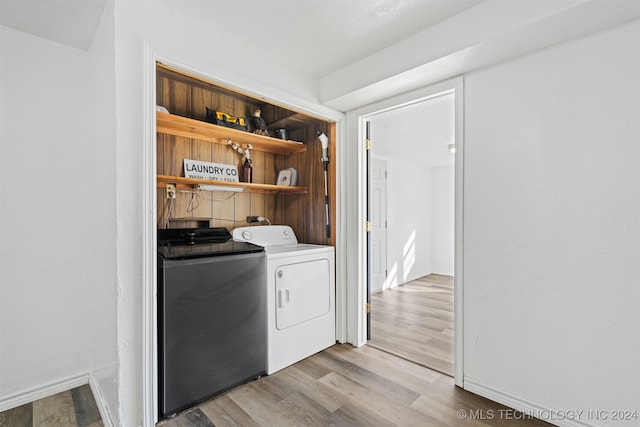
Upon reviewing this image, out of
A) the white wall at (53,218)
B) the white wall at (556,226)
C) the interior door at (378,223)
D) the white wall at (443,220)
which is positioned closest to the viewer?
the white wall at (556,226)

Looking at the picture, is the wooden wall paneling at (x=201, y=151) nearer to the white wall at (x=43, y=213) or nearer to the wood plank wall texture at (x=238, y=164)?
the wood plank wall texture at (x=238, y=164)

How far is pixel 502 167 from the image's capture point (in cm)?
185

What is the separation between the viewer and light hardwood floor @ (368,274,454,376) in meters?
2.53

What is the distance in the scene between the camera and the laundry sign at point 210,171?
2469 mm

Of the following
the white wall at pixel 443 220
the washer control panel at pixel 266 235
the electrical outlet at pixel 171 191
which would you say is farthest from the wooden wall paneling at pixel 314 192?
the white wall at pixel 443 220

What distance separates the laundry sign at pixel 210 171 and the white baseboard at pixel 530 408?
7.73 ft

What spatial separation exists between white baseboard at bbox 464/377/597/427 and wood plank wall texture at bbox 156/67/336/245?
1471 mm

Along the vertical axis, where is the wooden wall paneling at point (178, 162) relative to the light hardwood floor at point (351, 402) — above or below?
above

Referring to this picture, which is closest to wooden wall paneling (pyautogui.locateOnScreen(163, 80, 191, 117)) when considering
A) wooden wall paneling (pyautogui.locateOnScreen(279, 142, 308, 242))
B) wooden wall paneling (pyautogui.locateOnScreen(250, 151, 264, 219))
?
wooden wall paneling (pyautogui.locateOnScreen(250, 151, 264, 219))

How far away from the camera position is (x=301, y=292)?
7.96ft

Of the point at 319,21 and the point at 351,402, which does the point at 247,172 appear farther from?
the point at 351,402

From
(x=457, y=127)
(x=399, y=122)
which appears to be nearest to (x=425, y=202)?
(x=399, y=122)

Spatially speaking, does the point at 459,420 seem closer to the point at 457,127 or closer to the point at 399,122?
the point at 457,127

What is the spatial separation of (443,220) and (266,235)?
4.43 m
